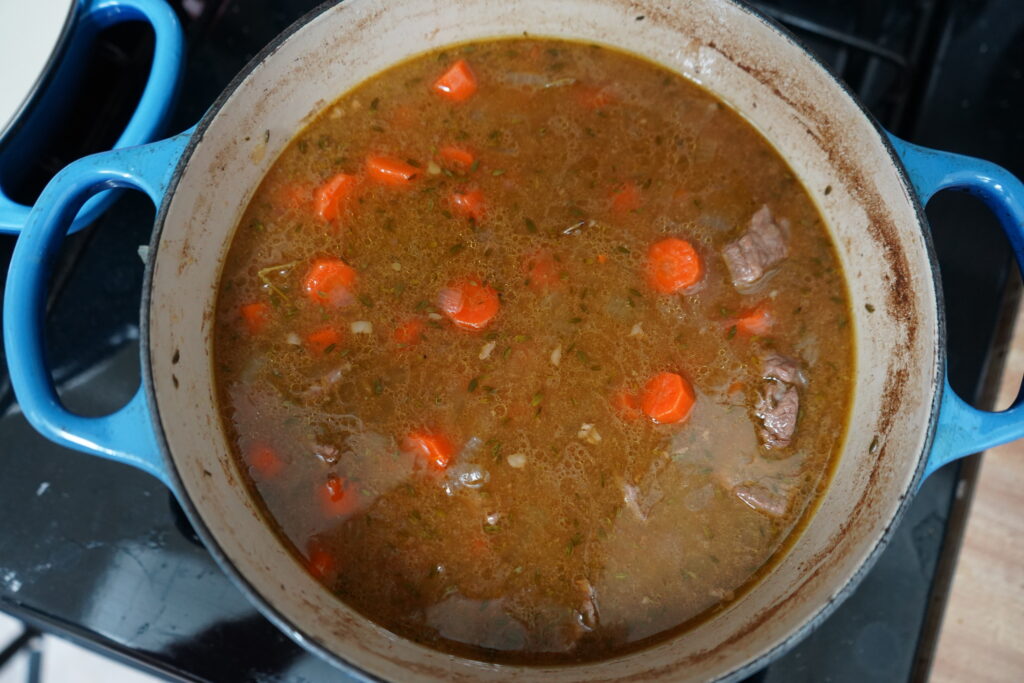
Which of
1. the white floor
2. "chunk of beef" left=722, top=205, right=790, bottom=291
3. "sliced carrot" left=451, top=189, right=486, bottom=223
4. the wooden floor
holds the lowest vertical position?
the white floor

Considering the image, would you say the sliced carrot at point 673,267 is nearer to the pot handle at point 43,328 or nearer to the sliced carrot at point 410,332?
the sliced carrot at point 410,332

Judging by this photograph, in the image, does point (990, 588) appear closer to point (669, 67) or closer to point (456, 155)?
point (669, 67)

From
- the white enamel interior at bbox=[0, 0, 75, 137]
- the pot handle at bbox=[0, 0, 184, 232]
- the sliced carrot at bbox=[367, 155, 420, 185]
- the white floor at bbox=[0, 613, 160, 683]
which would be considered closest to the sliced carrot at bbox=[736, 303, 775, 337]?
the sliced carrot at bbox=[367, 155, 420, 185]

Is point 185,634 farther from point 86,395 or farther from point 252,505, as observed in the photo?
point 86,395

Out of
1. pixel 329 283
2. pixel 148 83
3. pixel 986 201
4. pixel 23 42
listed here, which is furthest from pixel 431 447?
pixel 23 42

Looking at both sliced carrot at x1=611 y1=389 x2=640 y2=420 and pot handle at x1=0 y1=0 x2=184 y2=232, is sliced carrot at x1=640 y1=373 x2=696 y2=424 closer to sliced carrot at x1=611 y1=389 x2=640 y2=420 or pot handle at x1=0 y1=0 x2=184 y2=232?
sliced carrot at x1=611 y1=389 x2=640 y2=420

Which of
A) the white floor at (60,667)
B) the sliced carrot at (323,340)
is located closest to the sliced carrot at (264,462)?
the sliced carrot at (323,340)
